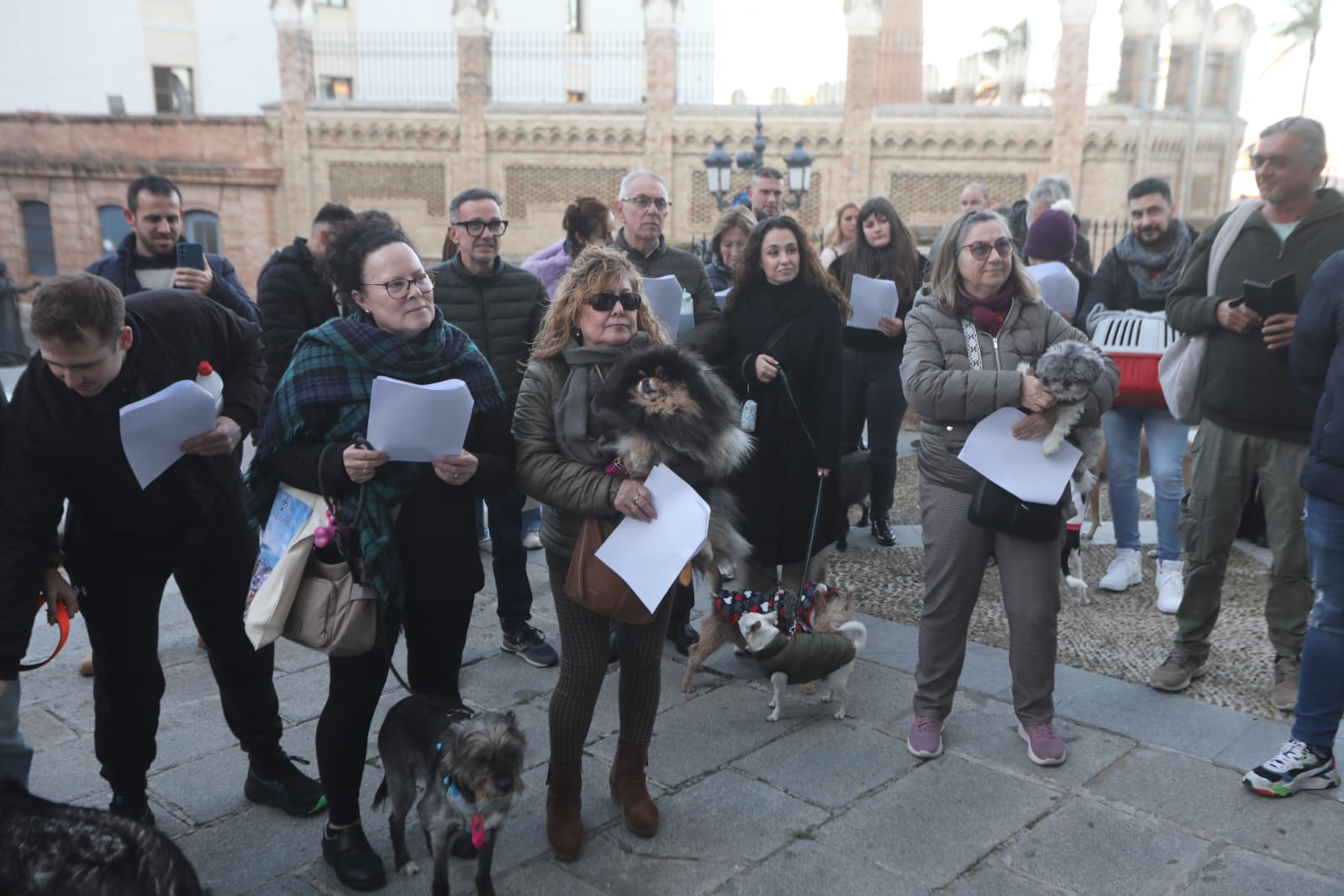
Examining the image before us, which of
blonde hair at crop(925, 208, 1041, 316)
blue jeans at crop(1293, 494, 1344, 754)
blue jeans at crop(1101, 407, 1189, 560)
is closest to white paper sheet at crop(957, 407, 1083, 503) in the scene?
blonde hair at crop(925, 208, 1041, 316)

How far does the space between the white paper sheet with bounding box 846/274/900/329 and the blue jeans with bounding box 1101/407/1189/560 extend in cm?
139

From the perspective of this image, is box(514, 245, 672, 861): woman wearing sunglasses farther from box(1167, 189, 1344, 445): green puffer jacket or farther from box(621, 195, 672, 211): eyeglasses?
box(1167, 189, 1344, 445): green puffer jacket

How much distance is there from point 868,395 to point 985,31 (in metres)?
44.0

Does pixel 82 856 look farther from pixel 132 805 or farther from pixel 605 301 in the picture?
pixel 605 301

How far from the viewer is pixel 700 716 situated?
13.7 ft

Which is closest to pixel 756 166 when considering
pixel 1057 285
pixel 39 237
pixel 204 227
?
pixel 1057 285

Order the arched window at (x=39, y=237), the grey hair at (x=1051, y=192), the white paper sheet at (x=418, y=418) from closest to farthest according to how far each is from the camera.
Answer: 1. the white paper sheet at (x=418, y=418)
2. the grey hair at (x=1051, y=192)
3. the arched window at (x=39, y=237)

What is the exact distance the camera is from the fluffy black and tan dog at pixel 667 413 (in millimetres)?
2906

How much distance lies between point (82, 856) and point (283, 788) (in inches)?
56.2

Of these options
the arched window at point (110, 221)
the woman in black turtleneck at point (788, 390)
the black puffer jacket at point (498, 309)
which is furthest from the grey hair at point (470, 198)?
the arched window at point (110, 221)

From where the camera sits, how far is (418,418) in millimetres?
2670

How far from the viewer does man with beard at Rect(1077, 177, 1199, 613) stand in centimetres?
550

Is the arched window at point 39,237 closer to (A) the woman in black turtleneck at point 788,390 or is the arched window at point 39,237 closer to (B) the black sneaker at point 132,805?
(A) the woman in black turtleneck at point 788,390

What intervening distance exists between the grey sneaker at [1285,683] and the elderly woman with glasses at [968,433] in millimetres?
1106
